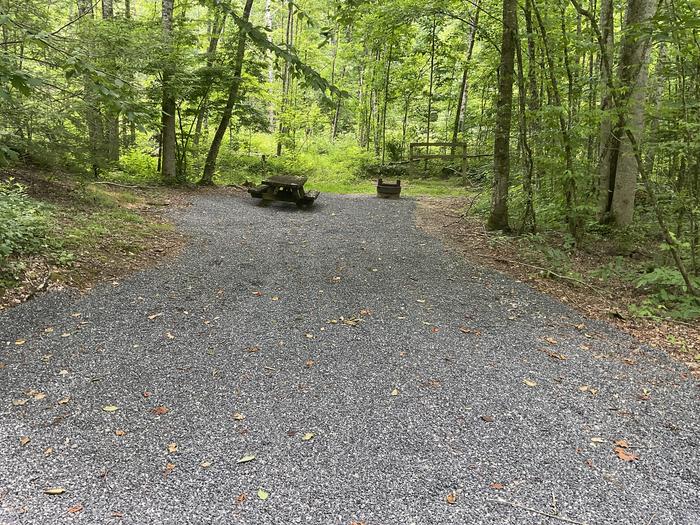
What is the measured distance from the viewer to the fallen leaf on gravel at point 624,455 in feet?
8.59

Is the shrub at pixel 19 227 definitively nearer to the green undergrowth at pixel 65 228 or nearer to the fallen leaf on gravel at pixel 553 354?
the green undergrowth at pixel 65 228

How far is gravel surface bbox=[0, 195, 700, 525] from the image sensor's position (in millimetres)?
2242

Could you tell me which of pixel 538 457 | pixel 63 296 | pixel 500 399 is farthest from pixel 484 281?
pixel 63 296

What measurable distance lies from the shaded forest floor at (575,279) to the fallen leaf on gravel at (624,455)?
1.54 meters

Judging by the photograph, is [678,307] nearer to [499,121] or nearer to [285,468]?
[499,121]

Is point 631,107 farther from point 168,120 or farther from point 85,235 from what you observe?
point 168,120

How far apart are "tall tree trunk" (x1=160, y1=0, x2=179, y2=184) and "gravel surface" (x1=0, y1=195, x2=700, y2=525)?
6.37 meters

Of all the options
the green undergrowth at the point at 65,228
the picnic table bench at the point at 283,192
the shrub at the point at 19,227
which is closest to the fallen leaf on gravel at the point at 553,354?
A: the green undergrowth at the point at 65,228

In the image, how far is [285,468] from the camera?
2.46 m

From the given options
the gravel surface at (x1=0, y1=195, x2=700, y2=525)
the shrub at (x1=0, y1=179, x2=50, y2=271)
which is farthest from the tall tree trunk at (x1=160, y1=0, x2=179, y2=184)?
the gravel surface at (x1=0, y1=195, x2=700, y2=525)

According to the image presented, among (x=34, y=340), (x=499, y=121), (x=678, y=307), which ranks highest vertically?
(x=499, y=121)

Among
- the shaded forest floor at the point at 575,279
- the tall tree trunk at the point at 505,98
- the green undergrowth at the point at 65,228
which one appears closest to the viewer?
the shaded forest floor at the point at 575,279

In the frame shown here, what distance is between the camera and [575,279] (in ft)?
18.9

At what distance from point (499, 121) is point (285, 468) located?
6.62 meters
